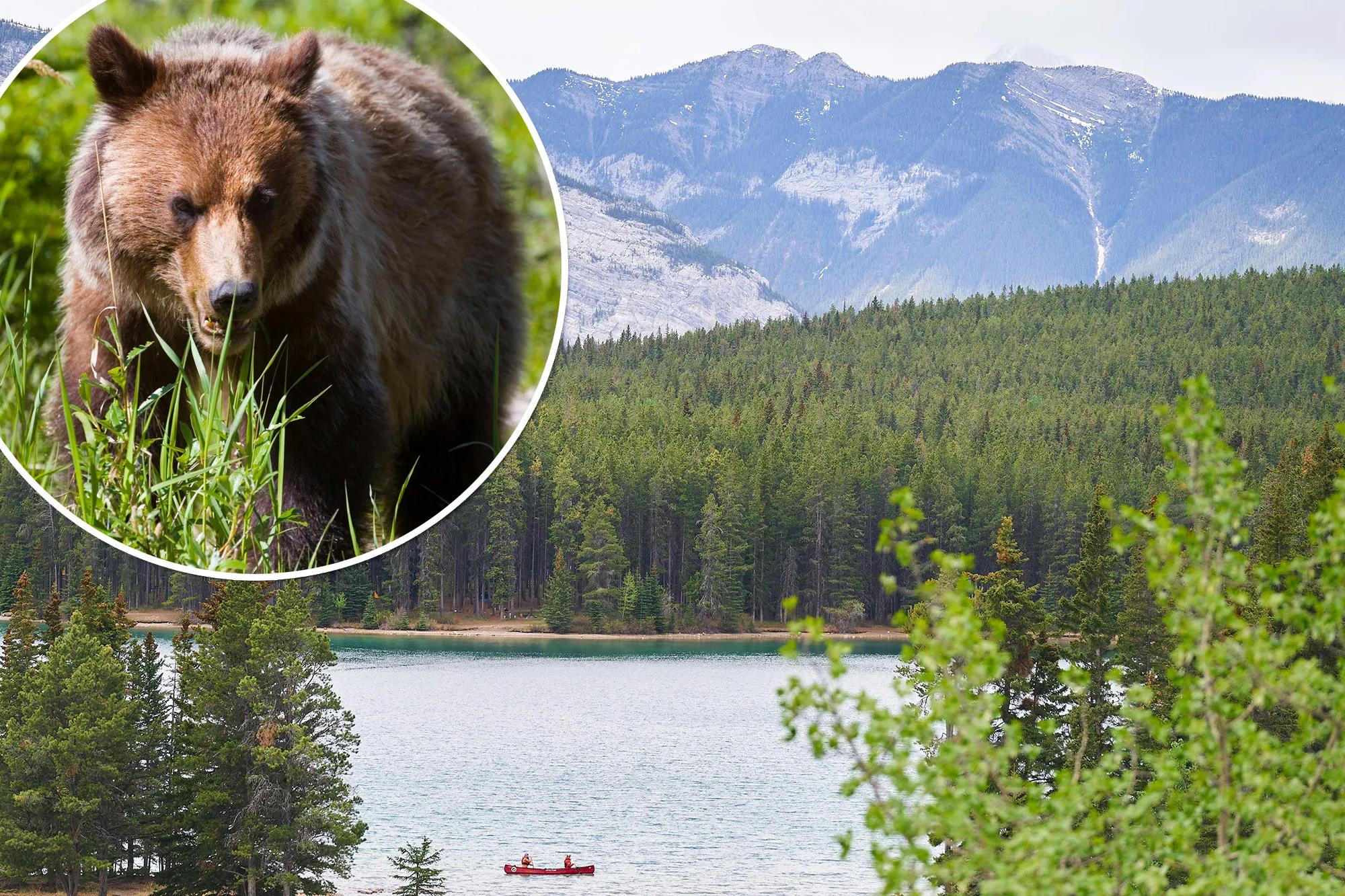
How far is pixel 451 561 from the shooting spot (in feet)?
215

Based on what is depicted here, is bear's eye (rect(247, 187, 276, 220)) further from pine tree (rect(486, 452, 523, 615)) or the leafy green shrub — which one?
pine tree (rect(486, 452, 523, 615))

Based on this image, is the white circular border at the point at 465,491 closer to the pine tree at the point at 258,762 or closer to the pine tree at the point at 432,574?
the pine tree at the point at 258,762

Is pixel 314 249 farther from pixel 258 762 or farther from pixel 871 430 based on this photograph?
pixel 871 430

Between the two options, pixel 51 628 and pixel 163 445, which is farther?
pixel 51 628

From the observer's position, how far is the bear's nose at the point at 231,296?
182 centimetres

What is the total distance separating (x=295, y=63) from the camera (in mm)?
2053

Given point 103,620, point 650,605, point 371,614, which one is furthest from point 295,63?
point 650,605

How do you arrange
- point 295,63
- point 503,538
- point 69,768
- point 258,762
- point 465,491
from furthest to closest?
point 503,538 → point 69,768 → point 258,762 → point 465,491 → point 295,63

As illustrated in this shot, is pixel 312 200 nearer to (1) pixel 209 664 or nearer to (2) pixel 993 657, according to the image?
(2) pixel 993 657

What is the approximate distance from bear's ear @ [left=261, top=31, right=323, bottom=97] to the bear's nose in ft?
1.22

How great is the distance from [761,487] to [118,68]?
66661 mm

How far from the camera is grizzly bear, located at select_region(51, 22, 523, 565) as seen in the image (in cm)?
192

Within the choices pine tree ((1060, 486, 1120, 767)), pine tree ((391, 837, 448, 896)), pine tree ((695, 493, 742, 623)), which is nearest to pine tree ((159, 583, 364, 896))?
pine tree ((391, 837, 448, 896))

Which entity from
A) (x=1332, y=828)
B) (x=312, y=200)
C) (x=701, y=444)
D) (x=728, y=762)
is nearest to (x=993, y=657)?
(x=1332, y=828)
